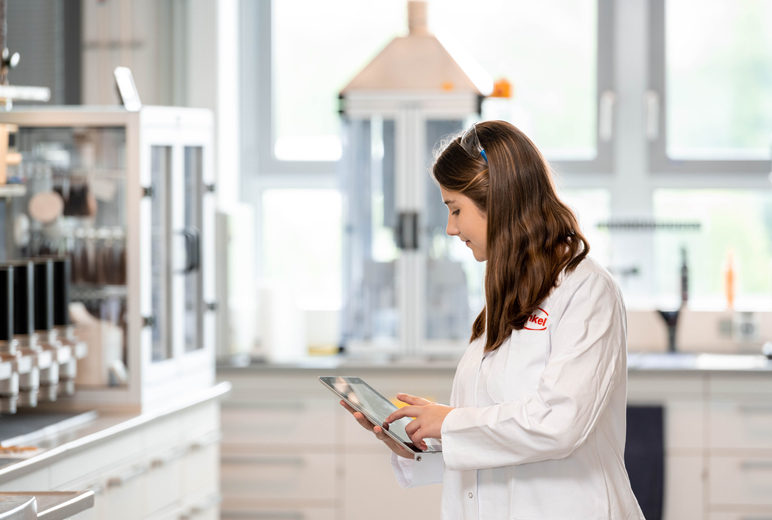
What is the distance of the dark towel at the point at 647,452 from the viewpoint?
2.99m

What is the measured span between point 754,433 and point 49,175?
100 inches

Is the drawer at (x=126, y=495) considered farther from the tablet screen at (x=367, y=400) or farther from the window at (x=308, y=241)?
the window at (x=308, y=241)

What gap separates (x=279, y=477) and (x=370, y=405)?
1.70m

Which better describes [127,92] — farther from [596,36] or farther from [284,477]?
[596,36]

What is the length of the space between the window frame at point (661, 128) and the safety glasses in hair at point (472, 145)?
2.51 meters

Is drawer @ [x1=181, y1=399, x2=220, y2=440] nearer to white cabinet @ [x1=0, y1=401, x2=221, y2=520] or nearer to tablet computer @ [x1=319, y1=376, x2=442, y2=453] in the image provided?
white cabinet @ [x1=0, y1=401, x2=221, y2=520]

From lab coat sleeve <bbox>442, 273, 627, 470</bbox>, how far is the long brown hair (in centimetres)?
6

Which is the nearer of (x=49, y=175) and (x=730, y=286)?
(x=49, y=175)

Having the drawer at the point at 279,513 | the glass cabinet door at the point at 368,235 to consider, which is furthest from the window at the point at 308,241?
the drawer at the point at 279,513

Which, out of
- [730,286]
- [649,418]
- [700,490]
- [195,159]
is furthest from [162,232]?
[730,286]

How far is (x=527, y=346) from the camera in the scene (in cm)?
143

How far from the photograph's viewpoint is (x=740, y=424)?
3012 mm

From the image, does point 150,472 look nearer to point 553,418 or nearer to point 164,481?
point 164,481

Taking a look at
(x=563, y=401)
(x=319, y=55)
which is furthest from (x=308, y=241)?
(x=563, y=401)
